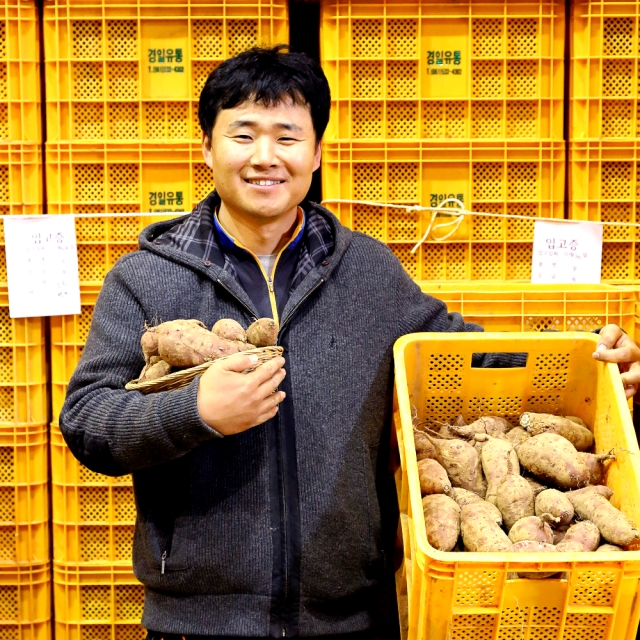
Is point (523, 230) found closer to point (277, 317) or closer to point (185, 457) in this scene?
point (277, 317)

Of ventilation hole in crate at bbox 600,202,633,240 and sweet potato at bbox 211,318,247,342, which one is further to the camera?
ventilation hole in crate at bbox 600,202,633,240

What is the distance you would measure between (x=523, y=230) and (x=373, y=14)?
767 mm

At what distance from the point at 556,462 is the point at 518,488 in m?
0.10

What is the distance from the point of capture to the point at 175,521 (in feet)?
6.14

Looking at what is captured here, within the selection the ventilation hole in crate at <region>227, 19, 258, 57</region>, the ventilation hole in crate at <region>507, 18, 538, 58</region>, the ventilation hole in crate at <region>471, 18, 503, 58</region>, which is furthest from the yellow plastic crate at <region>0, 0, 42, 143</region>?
the ventilation hole in crate at <region>507, 18, 538, 58</region>

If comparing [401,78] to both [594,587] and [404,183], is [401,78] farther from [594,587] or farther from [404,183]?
[594,587]

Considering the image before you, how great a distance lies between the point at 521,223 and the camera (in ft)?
8.63

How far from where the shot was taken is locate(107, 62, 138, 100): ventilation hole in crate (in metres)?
2.54

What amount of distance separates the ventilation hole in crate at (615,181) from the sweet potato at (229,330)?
1374 mm

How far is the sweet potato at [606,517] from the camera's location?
5.44 ft

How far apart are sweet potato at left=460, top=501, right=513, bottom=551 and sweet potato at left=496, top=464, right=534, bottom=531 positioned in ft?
0.11

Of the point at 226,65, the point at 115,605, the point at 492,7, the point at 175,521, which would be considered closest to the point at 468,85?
the point at 492,7

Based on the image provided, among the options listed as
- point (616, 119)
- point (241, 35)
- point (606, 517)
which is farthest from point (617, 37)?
point (606, 517)

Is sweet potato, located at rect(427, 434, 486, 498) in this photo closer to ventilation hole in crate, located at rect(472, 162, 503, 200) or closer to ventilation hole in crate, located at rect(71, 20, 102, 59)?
ventilation hole in crate, located at rect(472, 162, 503, 200)
